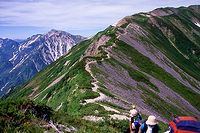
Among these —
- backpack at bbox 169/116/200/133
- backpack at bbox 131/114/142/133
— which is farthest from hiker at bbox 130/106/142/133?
backpack at bbox 169/116/200/133

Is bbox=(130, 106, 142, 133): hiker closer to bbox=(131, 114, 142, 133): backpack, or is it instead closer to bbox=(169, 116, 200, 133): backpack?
bbox=(131, 114, 142, 133): backpack

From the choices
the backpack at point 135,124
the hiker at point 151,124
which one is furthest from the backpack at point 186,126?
the backpack at point 135,124

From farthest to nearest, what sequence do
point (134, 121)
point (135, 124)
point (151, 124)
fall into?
point (134, 121)
point (135, 124)
point (151, 124)

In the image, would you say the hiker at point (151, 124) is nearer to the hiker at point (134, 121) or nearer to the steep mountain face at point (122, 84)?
the hiker at point (134, 121)

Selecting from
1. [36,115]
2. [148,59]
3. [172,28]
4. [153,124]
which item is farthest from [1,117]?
[172,28]

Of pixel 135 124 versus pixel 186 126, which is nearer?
pixel 186 126

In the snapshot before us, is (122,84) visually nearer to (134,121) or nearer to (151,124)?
(134,121)

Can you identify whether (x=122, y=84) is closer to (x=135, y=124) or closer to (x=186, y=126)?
(x=135, y=124)

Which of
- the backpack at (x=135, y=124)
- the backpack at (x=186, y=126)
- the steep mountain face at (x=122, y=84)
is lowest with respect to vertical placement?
the steep mountain face at (x=122, y=84)

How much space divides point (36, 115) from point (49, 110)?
1.56 m

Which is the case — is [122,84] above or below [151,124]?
below

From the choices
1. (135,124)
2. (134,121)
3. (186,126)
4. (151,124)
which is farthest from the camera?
(134,121)

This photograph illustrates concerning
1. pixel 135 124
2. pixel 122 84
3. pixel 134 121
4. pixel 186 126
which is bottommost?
pixel 122 84

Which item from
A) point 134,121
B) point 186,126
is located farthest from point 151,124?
point 134,121
